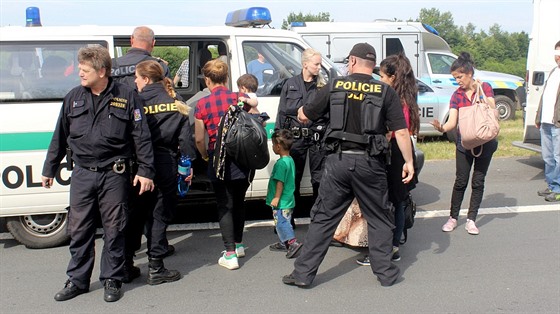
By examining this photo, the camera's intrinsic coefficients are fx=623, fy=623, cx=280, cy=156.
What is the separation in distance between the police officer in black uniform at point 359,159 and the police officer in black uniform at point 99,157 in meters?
1.30

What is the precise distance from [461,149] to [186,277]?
295 cm

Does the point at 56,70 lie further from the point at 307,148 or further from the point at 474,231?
the point at 474,231

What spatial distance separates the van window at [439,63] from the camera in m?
15.1

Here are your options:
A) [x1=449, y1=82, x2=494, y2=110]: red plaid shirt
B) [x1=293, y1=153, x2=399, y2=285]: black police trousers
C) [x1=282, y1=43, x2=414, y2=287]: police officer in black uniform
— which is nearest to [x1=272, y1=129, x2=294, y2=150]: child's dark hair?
[x1=282, y1=43, x2=414, y2=287]: police officer in black uniform

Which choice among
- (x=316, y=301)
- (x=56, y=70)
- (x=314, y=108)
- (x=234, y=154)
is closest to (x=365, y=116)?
(x=314, y=108)

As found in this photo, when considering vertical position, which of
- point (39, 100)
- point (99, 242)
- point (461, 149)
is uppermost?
point (39, 100)

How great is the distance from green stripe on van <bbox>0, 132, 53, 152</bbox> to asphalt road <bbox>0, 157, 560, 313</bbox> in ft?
3.19

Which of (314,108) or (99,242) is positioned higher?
(314,108)

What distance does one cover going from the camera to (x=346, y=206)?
15.6ft

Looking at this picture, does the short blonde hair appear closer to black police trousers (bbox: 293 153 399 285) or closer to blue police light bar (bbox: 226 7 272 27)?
black police trousers (bbox: 293 153 399 285)

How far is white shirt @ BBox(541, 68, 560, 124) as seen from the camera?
760 cm

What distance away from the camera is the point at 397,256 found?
5375 mm

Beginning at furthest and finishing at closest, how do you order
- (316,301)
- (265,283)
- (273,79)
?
(273,79) → (265,283) → (316,301)

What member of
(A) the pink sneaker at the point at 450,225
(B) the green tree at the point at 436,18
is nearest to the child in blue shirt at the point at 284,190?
(A) the pink sneaker at the point at 450,225
